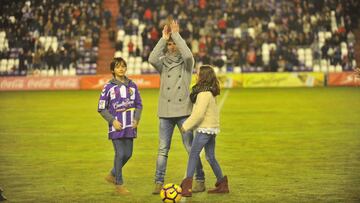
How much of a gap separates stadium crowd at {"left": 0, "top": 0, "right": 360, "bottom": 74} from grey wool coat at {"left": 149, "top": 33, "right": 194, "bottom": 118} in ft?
84.4

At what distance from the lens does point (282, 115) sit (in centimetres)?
2048

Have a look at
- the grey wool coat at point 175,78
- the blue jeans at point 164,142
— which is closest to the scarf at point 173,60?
the grey wool coat at point 175,78

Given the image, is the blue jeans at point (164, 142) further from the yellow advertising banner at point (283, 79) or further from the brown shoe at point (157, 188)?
the yellow advertising banner at point (283, 79)

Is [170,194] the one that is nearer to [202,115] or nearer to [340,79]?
[202,115]

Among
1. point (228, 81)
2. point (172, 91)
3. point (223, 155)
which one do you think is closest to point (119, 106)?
point (172, 91)

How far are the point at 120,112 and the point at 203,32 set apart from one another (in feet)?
93.1

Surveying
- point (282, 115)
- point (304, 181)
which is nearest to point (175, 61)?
point (304, 181)

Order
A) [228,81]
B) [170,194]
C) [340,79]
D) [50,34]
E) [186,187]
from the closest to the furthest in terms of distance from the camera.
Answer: [170,194]
[186,187]
[340,79]
[228,81]
[50,34]

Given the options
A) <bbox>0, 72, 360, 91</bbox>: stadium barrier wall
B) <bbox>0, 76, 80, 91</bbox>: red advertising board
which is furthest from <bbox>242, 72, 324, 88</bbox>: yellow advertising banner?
<bbox>0, 76, 80, 91</bbox>: red advertising board

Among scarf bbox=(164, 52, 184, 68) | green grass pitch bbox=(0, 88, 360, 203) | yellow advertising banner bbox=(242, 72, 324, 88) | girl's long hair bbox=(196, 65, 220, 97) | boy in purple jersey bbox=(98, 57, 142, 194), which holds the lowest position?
yellow advertising banner bbox=(242, 72, 324, 88)


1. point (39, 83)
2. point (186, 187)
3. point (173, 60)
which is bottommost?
point (39, 83)

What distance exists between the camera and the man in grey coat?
29.6 feet

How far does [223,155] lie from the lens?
12727 mm

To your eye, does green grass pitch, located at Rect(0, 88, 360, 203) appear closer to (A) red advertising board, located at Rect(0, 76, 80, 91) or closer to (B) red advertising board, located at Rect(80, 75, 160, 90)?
(B) red advertising board, located at Rect(80, 75, 160, 90)
